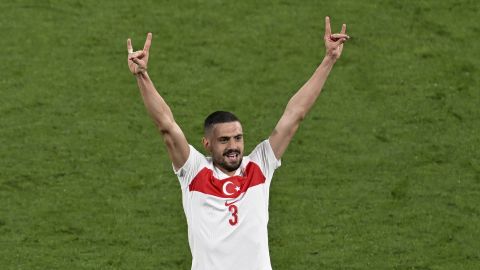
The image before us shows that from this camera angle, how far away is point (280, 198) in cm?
1270

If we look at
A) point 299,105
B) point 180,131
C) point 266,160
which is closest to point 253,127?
point 299,105

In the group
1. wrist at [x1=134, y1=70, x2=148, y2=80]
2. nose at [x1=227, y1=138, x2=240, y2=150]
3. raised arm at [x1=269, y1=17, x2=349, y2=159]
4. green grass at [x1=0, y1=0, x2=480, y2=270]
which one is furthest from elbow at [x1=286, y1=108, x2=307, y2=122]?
green grass at [x1=0, y1=0, x2=480, y2=270]

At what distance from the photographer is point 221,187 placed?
809 centimetres

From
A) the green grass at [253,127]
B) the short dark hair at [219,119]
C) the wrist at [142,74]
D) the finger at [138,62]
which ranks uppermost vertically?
the finger at [138,62]

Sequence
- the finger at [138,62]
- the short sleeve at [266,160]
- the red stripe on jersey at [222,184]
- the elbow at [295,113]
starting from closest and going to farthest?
the finger at [138,62], the red stripe on jersey at [222,184], the short sleeve at [266,160], the elbow at [295,113]

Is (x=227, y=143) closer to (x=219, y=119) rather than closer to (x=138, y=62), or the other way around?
(x=219, y=119)

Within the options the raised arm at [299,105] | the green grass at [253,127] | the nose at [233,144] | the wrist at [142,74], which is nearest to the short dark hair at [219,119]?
the nose at [233,144]

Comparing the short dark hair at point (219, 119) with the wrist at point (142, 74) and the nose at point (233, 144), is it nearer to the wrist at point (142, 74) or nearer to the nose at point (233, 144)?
the nose at point (233, 144)

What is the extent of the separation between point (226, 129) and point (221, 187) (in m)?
0.39

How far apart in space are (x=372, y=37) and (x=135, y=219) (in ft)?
13.9

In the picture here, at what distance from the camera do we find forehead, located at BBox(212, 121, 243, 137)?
26.2 ft

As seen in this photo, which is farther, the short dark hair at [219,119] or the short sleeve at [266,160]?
the short sleeve at [266,160]

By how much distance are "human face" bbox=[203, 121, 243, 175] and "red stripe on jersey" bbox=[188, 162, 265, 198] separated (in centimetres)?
9

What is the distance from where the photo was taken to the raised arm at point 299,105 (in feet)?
27.2
